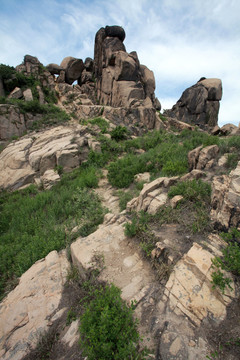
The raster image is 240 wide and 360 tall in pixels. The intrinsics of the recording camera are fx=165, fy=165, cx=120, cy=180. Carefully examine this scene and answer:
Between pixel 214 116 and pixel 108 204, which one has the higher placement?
pixel 214 116

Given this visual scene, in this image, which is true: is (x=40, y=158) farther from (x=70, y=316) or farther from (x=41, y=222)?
(x=70, y=316)

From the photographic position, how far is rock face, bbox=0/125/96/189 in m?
9.68

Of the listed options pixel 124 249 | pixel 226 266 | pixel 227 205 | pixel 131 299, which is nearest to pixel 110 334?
pixel 131 299

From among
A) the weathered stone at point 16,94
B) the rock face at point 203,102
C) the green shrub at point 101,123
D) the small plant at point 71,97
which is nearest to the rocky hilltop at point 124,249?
the green shrub at point 101,123

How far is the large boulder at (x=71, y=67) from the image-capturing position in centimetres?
2392

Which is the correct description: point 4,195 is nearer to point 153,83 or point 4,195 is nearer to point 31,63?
point 31,63

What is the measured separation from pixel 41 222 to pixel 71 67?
25922mm

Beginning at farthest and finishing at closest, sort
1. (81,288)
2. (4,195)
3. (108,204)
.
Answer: (4,195)
(108,204)
(81,288)

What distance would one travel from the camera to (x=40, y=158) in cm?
1016

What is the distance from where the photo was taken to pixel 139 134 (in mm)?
15461

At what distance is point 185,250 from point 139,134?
44.2 feet

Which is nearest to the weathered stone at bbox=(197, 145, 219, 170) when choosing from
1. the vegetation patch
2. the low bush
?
the vegetation patch

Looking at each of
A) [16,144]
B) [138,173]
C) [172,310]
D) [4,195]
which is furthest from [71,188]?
[16,144]

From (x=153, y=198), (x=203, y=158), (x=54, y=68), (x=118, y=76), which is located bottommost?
(x=153, y=198)
